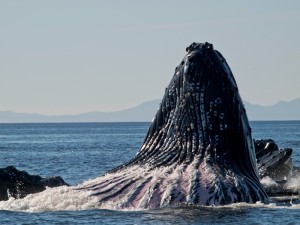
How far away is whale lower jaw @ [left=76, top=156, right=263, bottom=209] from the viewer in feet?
44.2

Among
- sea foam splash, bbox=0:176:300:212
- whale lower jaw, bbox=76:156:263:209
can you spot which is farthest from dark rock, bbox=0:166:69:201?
whale lower jaw, bbox=76:156:263:209

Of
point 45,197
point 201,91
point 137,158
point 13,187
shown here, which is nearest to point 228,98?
point 201,91

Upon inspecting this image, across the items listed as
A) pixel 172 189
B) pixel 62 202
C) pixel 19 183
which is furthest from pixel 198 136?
pixel 19 183

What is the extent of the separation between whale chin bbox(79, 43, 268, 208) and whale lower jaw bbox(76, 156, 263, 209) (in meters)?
0.02

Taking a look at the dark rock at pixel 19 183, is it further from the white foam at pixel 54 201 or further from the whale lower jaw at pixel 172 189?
the whale lower jaw at pixel 172 189

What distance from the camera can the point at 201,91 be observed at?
47.2ft

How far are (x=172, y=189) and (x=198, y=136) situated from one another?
3.78 feet

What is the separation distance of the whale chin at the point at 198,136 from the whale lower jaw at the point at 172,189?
0.02 m

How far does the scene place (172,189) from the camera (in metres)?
13.6

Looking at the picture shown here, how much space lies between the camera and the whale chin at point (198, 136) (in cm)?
1394

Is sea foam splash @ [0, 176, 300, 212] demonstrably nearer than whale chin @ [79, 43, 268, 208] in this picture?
Yes

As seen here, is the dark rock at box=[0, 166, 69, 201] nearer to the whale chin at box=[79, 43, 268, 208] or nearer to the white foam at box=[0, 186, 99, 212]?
the white foam at box=[0, 186, 99, 212]

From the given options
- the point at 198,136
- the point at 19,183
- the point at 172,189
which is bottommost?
the point at 19,183

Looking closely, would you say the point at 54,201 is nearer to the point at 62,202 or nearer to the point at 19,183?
the point at 62,202
